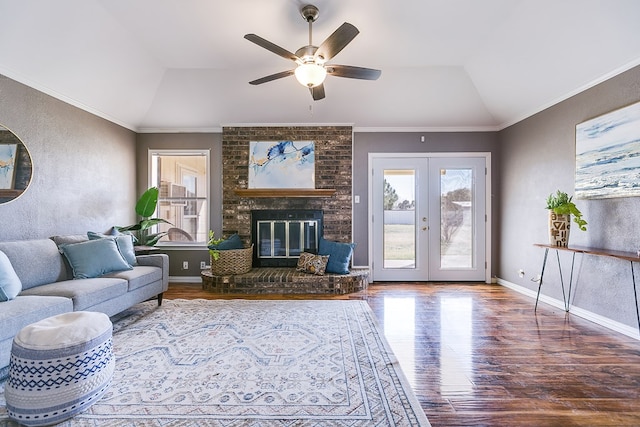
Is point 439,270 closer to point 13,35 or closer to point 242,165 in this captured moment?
point 242,165

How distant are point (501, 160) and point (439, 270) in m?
2.12

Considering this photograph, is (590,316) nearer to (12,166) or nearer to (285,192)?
(285,192)

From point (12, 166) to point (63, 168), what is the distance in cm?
57

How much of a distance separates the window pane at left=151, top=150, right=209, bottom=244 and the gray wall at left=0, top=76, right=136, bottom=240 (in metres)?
0.54

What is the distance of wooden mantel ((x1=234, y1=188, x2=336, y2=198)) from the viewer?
15.4 feet

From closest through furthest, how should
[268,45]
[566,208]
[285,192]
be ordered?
[268,45] < [566,208] < [285,192]

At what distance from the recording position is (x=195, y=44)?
3486mm

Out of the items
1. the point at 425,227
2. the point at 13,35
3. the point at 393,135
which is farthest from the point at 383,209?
the point at 13,35

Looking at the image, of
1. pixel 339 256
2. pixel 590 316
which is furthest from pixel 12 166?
pixel 590 316

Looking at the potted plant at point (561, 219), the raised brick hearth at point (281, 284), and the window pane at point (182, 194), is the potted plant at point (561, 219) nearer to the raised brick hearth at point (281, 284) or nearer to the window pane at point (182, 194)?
the raised brick hearth at point (281, 284)

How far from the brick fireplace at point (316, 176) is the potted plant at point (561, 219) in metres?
2.67

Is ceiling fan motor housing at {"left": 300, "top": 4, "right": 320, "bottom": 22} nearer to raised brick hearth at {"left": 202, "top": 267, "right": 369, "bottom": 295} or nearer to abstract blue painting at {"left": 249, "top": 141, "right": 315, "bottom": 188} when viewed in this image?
abstract blue painting at {"left": 249, "top": 141, "right": 315, "bottom": 188}

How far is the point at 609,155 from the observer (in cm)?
296

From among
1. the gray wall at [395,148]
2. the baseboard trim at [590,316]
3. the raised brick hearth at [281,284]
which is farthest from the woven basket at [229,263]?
the baseboard trim at [590,316]
